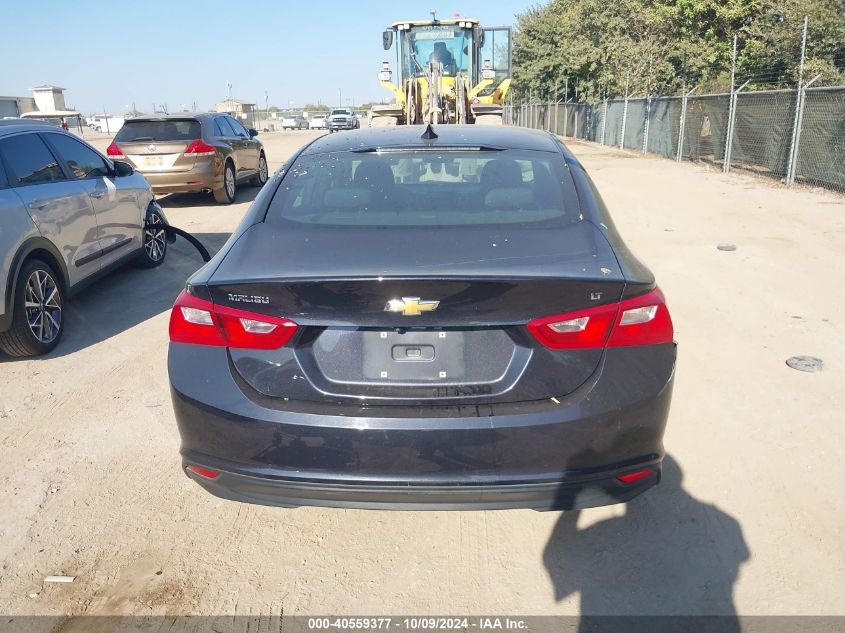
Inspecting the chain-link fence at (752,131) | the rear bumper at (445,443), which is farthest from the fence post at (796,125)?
the rear bumper at (445,443)

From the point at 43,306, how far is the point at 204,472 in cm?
348

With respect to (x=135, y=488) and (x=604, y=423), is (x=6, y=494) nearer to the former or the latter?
(x=135, y=488)

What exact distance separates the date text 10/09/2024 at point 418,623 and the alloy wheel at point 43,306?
149 inches

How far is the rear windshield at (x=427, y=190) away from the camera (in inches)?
119

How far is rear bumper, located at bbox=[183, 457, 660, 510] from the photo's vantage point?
246 cm

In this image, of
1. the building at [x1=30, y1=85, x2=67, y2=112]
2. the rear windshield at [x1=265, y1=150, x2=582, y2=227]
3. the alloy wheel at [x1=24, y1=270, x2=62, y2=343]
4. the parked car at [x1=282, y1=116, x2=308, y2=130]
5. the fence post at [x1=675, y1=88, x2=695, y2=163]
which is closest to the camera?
the rear windshield at [x1=265, y1=150, x2=582, y2=227]

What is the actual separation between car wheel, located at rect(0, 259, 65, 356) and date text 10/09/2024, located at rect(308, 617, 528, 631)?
3.69 metres

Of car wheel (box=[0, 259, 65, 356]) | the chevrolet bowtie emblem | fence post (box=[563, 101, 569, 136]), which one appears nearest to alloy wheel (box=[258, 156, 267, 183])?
car wheel (box=[0, 259, 65, 356])

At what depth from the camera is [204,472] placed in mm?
2664

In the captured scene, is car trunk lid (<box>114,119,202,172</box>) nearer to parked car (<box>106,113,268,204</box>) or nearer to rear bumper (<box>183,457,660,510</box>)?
parked car (<box>106,113,268,204</box>)

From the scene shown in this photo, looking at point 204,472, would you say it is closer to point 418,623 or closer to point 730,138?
point 418,623

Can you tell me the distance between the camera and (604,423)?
245 cm

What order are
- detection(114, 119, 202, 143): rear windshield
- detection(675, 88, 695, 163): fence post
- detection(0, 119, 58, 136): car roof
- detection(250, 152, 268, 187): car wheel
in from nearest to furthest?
detection(0, 119, 58, 136): car roof, detection(114, 119, 202, 143): rear windshield, detection(250, 152, 268, 187): car wheel, detection(675, 88, 695, 163): fence post

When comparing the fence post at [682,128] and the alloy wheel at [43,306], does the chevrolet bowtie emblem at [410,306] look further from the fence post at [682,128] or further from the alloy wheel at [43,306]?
the fence post at [682,128]
